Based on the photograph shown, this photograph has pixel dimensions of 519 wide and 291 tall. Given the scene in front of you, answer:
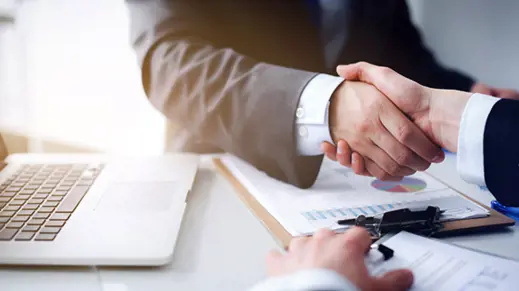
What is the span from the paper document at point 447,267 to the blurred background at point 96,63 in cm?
37

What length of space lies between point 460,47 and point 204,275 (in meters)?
0.54

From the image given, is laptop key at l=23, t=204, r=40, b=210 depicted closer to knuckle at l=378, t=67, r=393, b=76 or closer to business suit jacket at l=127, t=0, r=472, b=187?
business suit jacket at l=127, t=0, r=472, b=187

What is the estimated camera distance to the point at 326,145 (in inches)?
21.5

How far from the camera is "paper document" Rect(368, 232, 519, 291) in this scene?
314 mm

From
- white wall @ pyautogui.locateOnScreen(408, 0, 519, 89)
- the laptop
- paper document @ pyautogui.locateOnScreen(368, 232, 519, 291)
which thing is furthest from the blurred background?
paper document @ pyautogui.locateOnScreen(368, 232, 519, 291)

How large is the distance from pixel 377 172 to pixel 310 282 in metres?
0.28

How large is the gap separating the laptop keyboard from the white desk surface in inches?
1.7

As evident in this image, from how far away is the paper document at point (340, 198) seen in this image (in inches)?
17.3

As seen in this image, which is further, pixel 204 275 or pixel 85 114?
pixel 85 114

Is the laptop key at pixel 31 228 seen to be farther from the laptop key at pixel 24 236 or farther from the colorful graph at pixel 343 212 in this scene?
the colorful graph at pixel 343 212

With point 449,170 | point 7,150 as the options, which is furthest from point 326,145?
point 7,150

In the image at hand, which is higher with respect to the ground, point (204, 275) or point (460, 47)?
point (460, 47)

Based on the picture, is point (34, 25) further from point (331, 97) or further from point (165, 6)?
point (331, 97)

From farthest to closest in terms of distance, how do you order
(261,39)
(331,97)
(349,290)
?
(261,39)
(331,97)
(349,290)
